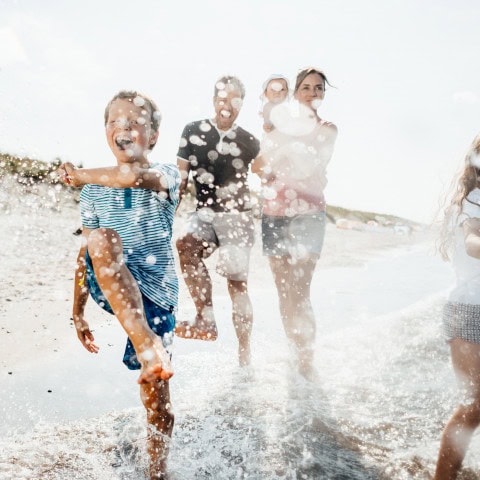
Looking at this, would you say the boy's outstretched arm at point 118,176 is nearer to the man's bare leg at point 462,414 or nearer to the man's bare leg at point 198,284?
the man's bare leg at point 198,284

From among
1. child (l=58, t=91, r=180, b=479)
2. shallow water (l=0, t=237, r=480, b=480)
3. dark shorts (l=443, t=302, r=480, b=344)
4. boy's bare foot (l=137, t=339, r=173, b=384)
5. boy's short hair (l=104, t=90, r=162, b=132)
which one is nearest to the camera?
boy's bare foot (l=137, t=339, r=173, b=384)

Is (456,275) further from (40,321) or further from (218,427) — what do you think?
(40,321)

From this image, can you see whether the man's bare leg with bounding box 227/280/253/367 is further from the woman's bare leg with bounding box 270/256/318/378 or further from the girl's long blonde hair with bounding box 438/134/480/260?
the girl's long blonde hair with bounding box 438/134/480/260

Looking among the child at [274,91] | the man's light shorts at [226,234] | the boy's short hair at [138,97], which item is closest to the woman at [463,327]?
the boy's short hair at [138,97]

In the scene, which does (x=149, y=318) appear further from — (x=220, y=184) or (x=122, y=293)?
(x=220, y=184)

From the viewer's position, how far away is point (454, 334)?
219 centimetres

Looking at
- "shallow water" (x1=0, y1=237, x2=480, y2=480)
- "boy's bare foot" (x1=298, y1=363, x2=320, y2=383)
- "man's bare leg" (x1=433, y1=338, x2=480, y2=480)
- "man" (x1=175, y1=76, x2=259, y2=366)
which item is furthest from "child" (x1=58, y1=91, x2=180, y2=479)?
"boy's bare foot" (x1=298, y1=363, x2=320, y2=383)

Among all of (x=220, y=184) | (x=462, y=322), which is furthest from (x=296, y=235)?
(x=462, y=322)

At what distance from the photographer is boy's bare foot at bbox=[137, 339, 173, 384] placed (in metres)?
1.94

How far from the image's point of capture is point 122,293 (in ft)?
6.85

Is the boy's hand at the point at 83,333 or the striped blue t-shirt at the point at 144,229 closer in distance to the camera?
the striped blue t-shirt at the point at 144,229

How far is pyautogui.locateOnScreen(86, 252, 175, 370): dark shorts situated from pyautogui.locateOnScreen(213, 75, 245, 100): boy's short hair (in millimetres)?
2177

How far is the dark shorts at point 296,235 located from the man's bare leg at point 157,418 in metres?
1.95

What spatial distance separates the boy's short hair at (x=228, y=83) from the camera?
3.96m
